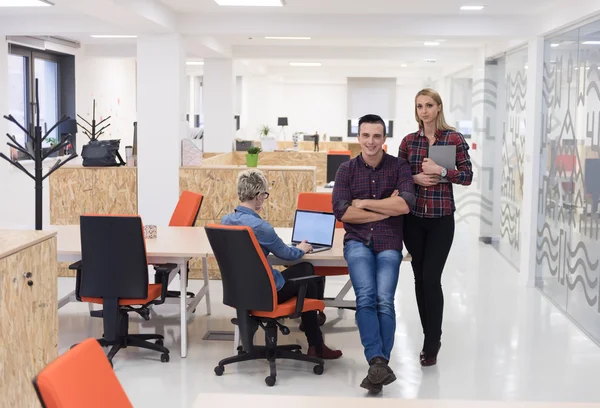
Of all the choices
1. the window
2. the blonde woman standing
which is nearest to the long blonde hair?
the blonde woman standing

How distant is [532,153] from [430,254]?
3.35 meters

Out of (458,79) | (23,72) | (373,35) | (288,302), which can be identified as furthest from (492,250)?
(23,72)

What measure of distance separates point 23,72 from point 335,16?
5424 mm

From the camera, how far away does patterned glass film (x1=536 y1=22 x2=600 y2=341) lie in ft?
19.9

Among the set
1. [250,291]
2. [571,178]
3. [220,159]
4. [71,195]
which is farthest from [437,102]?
Answer: [220,159]

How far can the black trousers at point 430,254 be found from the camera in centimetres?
484

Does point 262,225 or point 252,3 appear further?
point 252,3

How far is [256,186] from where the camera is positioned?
4.66m

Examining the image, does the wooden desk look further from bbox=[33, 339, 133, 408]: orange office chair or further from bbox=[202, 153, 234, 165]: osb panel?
bbox=[202, 153, 234, 165]: osb panel

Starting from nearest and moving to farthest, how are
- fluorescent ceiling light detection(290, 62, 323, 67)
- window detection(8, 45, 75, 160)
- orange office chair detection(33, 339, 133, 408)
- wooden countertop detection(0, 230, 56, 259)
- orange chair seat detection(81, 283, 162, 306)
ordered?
orange office chair detection(33, 339, 133, 408) → wooden countertop detection(0, 230, 56, 259) → orange chair seat detection(81, 283, 162, 306) → window detection(8, 45, 75, 160) → fluorescent ceiling light detection(290, 62, 323, 67)

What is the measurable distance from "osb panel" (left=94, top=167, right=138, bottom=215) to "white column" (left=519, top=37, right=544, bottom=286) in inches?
157

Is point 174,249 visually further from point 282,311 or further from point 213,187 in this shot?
point 213,187

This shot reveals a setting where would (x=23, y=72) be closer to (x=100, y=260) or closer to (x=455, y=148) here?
(x=100, y=260)

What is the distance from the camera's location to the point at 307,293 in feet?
17.0
